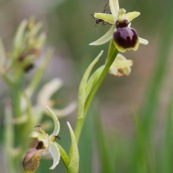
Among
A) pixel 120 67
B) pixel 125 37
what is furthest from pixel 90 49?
pixel 125 37

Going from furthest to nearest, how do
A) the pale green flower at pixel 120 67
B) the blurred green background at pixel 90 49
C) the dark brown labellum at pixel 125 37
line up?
the blurred green background at pixel 90 49 < the pale green flower at pixel 120 67 < the dark brown labellum at pixel 125 37

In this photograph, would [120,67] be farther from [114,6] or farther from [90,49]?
[90,49]

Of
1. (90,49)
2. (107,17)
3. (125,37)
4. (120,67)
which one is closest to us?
(125,37)

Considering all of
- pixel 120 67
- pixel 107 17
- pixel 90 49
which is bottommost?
pixel 120 67

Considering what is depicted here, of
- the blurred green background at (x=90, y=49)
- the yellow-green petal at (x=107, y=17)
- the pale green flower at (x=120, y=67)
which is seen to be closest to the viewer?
the yellow-green petal at (x=107, y=17)

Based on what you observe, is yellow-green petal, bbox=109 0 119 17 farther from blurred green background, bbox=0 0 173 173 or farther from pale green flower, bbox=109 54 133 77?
blurred green background, bbox=0 0 173 173

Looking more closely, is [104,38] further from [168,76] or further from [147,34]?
[147,34]

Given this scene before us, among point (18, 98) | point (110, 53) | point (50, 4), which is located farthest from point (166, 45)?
point (50, 4)

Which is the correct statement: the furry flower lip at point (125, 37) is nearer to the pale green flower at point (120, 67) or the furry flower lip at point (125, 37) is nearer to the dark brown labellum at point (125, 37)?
the dark brown labellum at point (125, 37)

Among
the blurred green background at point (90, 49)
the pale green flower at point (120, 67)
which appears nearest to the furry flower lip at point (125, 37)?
the pale green flower at point (120, 67)
